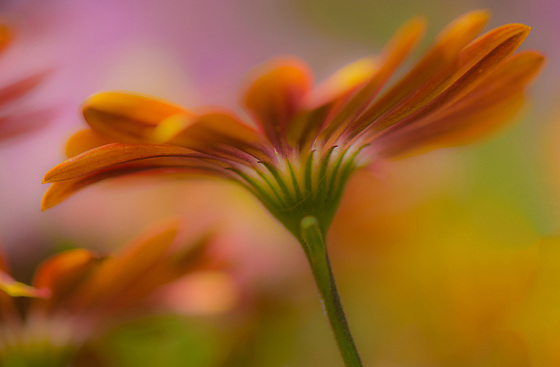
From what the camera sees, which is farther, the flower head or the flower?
the flower

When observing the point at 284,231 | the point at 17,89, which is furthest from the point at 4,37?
the point at 284,231

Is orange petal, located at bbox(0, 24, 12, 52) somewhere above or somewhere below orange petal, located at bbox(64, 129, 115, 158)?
above

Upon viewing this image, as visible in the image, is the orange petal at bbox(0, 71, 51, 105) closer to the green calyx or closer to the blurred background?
the blurred background

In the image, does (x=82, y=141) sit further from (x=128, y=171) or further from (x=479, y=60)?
(x=479, y=60)

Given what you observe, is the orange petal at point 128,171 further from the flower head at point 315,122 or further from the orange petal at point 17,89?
the orange petal at point 17,89

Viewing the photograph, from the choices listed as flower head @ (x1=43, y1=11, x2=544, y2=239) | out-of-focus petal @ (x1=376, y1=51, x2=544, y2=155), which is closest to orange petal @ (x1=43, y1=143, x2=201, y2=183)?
flower head @ (x1=43, y1=11, x2=544, y2=239)

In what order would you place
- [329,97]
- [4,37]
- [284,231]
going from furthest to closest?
[284,231] < [4,37] < [329,97]
